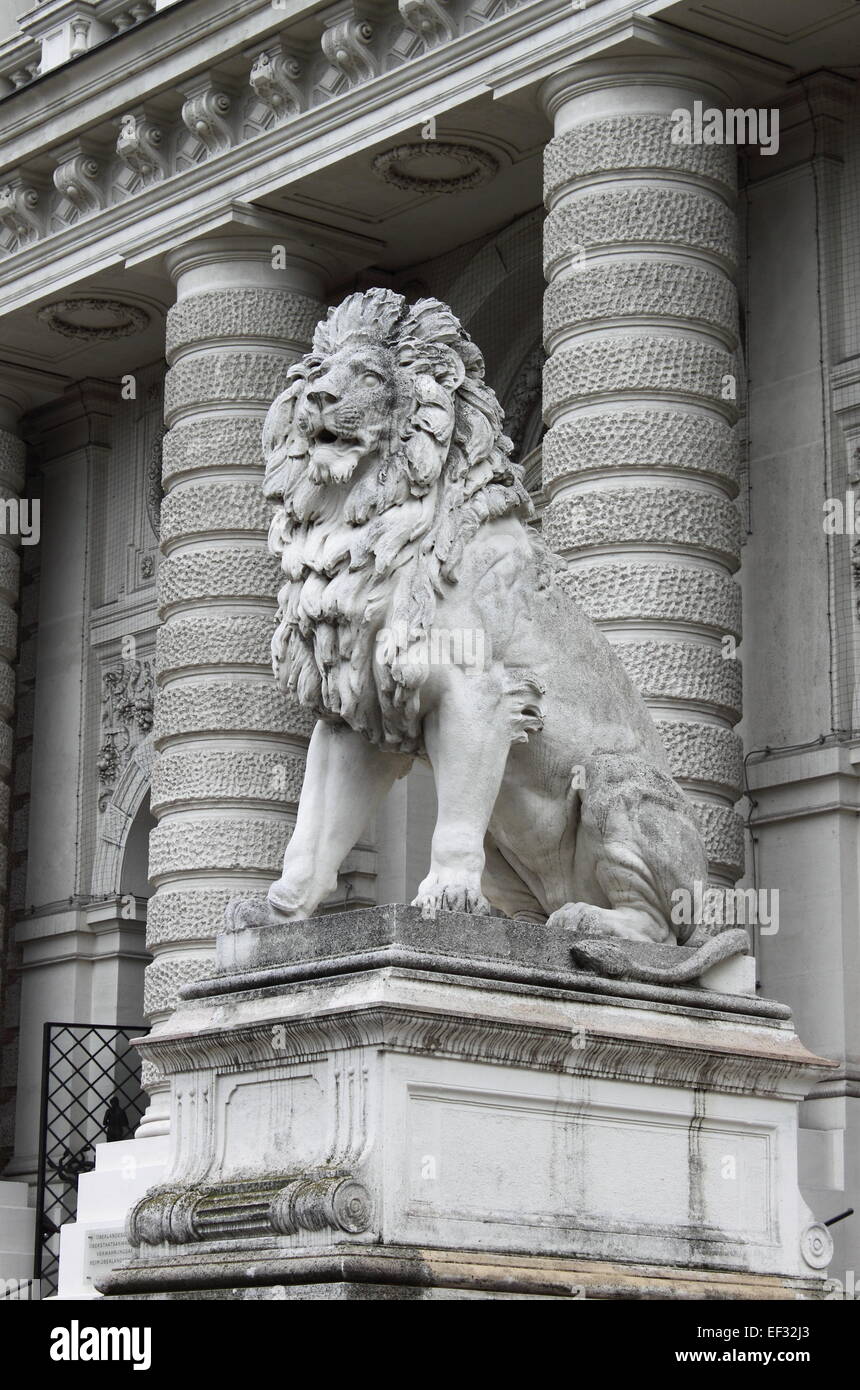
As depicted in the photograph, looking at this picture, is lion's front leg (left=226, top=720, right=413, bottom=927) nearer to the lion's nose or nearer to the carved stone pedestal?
the carved stone pedestal

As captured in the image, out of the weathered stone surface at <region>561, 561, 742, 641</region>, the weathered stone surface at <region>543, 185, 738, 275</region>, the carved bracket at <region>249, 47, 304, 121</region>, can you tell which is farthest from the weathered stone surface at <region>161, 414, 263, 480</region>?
the weathered stone surface at <region>561, 561, 742, 641</region>

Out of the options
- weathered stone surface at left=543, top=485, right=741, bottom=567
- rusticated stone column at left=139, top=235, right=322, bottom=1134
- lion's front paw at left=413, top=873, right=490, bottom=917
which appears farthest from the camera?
rusticated stone column at left=139, top=235, right=322, bottom=1134

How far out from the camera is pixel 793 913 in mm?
13859

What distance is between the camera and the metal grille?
703 inches

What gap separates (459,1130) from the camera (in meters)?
7.60

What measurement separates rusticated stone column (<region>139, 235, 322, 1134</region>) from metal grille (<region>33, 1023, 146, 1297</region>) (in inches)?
93.1

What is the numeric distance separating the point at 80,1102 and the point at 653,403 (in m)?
7.49

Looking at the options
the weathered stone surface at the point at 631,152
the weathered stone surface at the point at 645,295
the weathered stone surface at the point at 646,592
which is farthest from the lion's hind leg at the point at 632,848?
the weathered stone surface at the point at 631,152

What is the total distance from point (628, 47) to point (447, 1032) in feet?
25.9

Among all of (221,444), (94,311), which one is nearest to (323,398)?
(221,444)

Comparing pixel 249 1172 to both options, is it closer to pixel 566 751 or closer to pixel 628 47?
pixel 566 751

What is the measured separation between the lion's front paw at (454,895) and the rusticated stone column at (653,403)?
5.17 meters

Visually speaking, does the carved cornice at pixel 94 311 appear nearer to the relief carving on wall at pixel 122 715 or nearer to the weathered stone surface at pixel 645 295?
the relief carving on wall at pixel 122 715

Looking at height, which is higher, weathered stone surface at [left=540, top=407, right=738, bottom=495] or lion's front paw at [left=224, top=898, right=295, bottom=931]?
weathered stone surface at [left=540, top=407, right=738, bottom=495]
